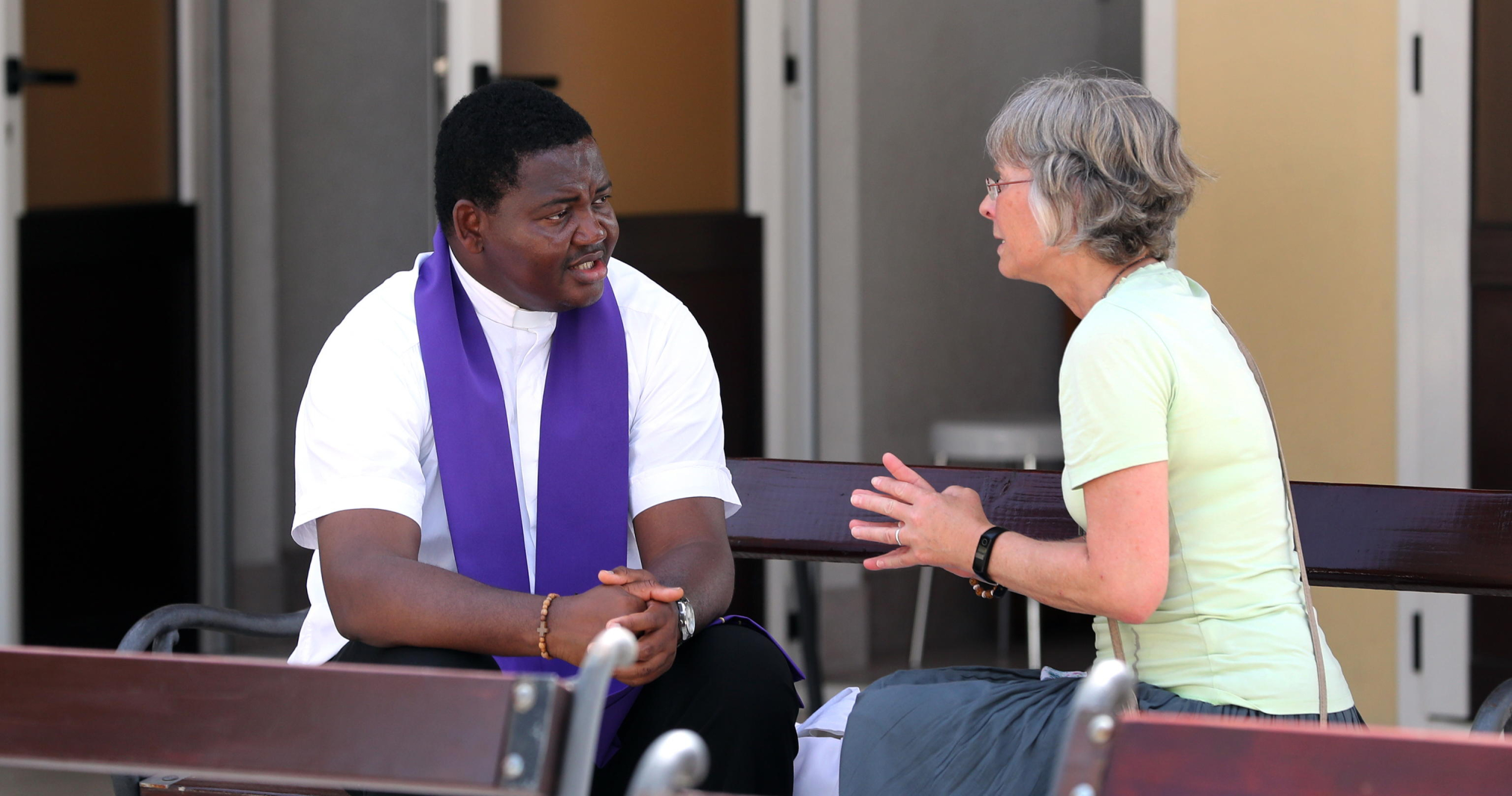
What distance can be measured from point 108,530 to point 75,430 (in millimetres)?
280

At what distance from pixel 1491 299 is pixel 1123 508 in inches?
85.1

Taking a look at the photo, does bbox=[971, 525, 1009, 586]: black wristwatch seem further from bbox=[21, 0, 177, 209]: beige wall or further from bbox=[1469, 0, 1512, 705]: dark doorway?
bbox=[21, 0, 177, 209]: beige wall

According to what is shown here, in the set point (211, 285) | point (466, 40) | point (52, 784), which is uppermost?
point (466, 40)

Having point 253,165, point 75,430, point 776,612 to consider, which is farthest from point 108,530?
point 776,612

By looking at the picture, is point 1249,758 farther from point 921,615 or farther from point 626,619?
point 921,615

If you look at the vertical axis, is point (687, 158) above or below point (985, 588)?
above

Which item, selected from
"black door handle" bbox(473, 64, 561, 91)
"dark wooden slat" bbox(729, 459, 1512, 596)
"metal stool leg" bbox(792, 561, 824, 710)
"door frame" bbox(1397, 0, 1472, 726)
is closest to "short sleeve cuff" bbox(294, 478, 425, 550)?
"dark wooden slat" bbox(729, 459, 1512, 596)

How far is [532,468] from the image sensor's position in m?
2.05

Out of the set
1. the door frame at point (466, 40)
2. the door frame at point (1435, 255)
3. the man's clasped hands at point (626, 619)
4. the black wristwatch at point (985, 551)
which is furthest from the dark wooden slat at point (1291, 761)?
the door frame at point (466, 40)

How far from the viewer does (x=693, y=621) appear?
6.21 feet

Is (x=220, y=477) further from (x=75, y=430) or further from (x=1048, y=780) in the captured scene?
(x=1048, y=780)

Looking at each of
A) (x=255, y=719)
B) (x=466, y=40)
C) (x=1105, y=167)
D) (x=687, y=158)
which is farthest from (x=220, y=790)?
(x=687, y=158)

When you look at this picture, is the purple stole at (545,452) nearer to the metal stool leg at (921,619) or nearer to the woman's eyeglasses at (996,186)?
the woman's eyeglasses at (996,186)

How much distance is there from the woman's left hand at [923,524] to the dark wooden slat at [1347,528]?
40cm
